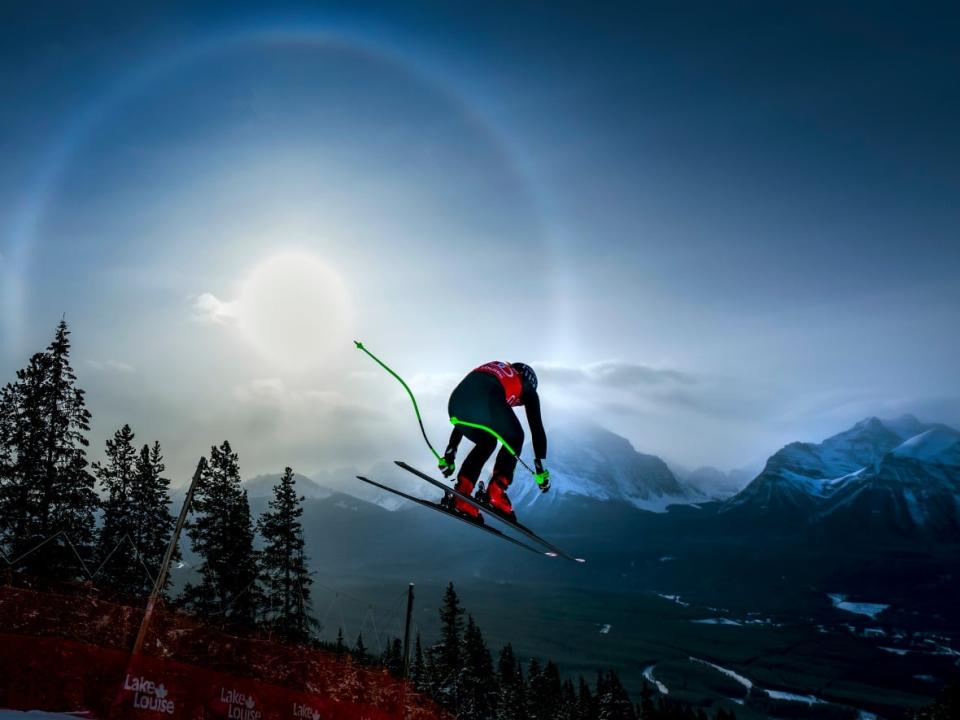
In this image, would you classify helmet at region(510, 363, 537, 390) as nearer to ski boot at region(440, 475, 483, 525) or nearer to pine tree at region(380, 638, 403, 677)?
ski boot at region(440, 475, 483, 525)

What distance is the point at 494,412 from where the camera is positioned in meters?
10.4

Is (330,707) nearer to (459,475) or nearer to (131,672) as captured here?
(131,672)

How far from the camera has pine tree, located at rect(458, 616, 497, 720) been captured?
49.7m

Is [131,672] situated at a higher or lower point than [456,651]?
higher

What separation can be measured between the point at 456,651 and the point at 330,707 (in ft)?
97.6

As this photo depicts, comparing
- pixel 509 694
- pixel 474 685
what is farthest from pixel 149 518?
pixel 509 694

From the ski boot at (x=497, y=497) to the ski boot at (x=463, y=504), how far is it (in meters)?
0.23

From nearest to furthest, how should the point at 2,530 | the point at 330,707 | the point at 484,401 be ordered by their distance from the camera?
1. the point at 484,401
2. the point at 330,707
3. the point at 2,530

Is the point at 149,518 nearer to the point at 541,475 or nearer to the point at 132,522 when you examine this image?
the point at 132,522

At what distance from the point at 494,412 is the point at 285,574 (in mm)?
29957

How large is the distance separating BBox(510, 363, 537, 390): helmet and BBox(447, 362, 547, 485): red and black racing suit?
5 centimetres

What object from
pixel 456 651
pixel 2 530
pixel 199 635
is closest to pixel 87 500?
pixel 2 530

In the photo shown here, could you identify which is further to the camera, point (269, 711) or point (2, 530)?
point (2, 530)

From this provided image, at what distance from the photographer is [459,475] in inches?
442
